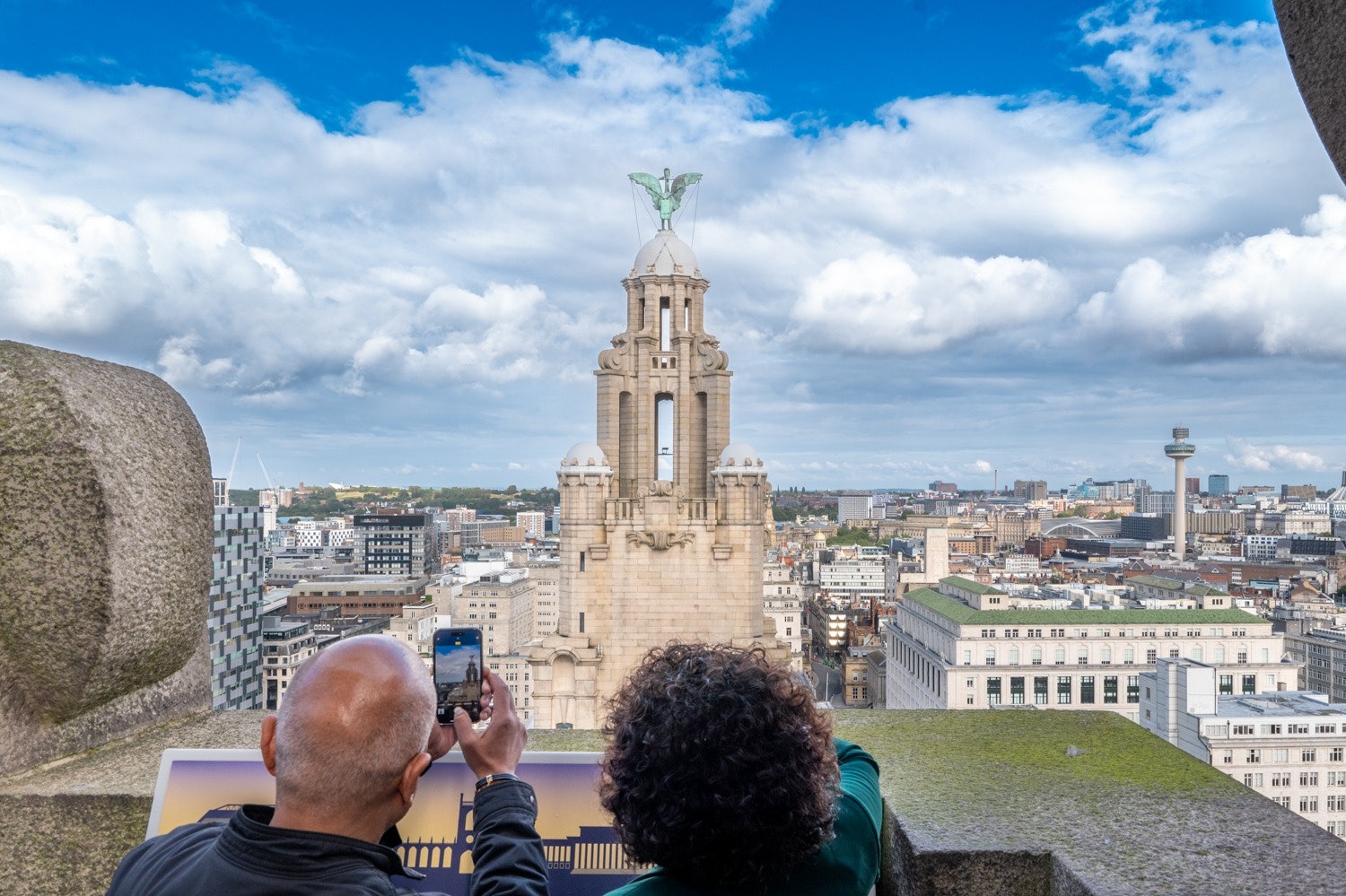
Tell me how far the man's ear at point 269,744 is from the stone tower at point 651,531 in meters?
12.2

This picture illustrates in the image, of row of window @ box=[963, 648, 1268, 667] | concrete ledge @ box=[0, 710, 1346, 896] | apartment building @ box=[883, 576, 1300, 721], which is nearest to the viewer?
concrete ledge @ box=[0, 710, 1346, 896]

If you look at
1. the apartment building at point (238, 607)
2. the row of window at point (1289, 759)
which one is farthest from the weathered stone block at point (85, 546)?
the apartment building at point (238, 607)

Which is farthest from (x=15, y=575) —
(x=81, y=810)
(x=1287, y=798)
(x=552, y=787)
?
(x=1287, y=798)

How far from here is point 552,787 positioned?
2.50 m

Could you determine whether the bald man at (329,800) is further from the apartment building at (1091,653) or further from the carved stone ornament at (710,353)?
the apartment building at (1091,653)

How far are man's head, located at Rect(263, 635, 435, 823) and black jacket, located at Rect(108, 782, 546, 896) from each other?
0.05 m

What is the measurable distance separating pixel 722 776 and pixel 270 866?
67 centimetres

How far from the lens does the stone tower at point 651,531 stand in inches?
544

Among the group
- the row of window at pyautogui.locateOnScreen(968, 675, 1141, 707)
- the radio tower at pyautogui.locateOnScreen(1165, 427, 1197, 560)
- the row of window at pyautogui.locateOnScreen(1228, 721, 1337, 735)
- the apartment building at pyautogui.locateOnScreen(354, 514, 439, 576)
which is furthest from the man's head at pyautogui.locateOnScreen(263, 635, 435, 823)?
the radio tower at pyautogui.locateOnScreen(1165, 427, 1197, 560)

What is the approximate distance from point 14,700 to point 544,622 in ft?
153

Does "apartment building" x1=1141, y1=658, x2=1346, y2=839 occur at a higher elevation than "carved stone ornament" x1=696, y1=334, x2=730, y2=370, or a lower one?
lower

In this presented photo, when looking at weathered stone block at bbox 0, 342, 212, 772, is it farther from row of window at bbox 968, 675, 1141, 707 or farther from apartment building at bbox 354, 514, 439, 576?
apartment building at bbox 354, 514, 439, 576

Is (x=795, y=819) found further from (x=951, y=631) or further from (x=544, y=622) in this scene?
(x=544, y=622)

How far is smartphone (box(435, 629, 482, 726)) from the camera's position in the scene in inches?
79.2
